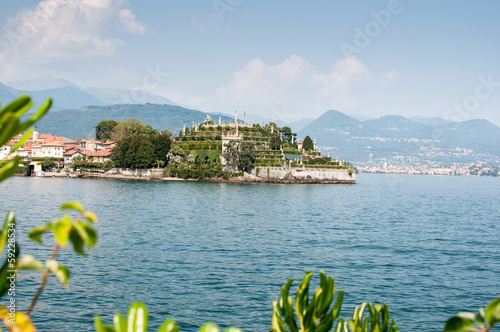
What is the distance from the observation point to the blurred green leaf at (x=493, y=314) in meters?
2.15

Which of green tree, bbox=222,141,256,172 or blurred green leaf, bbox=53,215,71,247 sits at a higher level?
green tree, bbox=222,141,256,172

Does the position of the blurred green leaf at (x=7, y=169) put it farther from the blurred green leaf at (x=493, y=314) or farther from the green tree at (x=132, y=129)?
the green tree at (x=132, y=129)

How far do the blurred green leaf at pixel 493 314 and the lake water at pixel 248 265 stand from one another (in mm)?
11557

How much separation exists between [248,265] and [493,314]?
18.2 metres

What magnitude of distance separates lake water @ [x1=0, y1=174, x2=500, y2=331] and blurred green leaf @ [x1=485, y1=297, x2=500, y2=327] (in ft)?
37.9

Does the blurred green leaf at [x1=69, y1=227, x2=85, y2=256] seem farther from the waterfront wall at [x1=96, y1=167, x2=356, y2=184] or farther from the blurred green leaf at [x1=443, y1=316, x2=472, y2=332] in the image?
the waterfront wall at [x1=96, y1=167, x2=356, y2=184]

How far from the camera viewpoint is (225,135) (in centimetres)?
8750

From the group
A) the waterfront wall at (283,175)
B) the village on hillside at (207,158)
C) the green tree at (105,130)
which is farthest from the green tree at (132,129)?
the green tree at (105,130)

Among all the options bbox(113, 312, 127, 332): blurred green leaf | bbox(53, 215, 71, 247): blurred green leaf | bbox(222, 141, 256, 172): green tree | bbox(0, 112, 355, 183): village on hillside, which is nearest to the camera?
bbox(53, 215, 71, 247): blurred green leaf

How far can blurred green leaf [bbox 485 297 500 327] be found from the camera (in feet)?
7.07

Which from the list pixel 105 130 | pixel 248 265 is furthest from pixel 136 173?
pixel 248 265

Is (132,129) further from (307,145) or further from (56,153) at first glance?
(307,145)

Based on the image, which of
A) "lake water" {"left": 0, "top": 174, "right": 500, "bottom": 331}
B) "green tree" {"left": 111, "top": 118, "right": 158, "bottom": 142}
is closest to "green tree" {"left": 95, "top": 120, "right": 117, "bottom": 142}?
"green tree" {"left": 111, "top": 118, "right": 158, "bottom": 142}

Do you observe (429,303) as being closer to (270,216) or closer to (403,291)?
(403,291)
